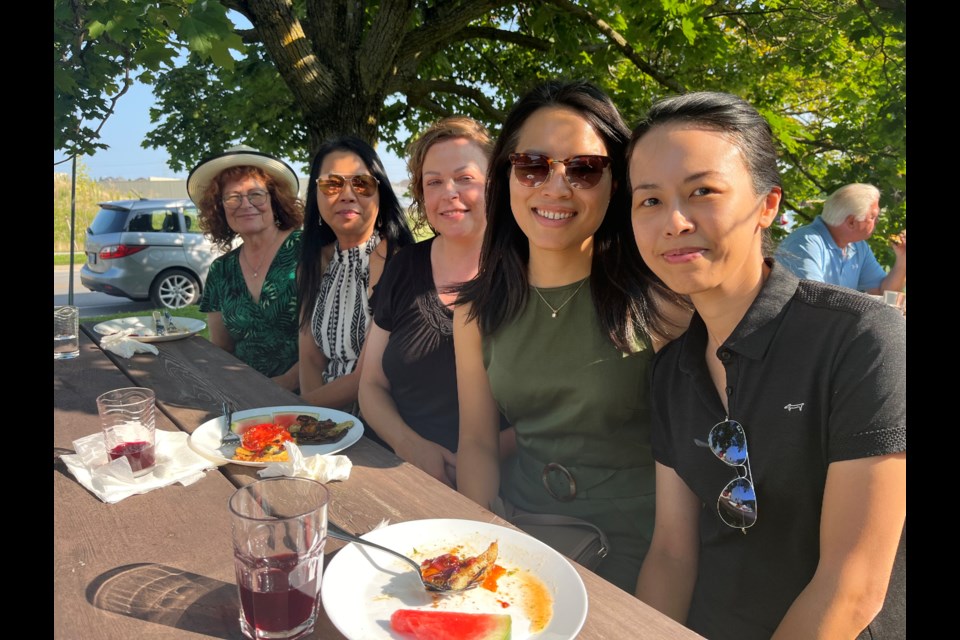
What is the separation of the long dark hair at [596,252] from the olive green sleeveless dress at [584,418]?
0.20 ft

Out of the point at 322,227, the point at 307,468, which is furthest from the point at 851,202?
the point at 307,468

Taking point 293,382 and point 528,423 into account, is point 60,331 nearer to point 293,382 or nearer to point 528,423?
point 293,382

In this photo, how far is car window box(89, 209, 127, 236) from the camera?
12016mm

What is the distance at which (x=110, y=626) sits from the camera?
46.5 inches

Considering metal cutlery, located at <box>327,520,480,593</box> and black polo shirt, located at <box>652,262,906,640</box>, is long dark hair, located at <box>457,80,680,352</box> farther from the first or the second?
metal cutlery, located at <box>327,520,480,593</box>

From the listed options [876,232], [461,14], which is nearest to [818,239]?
[876,232]

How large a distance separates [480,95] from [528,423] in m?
5.93

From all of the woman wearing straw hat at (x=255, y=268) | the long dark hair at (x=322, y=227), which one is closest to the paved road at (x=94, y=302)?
the woman wearing straw hat at (x=255, y=268)

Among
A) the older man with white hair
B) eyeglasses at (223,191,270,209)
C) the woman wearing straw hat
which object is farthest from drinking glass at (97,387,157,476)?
the older man with white hair

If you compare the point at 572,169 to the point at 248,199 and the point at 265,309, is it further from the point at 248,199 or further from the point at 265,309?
the point at 248,199

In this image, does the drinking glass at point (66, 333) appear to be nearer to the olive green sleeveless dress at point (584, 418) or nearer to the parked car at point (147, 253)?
the olive green sleeveless dress at point (584, 418)

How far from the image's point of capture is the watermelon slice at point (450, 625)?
1.16 m

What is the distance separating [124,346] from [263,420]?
145cm

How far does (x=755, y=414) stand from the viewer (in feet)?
5.23
